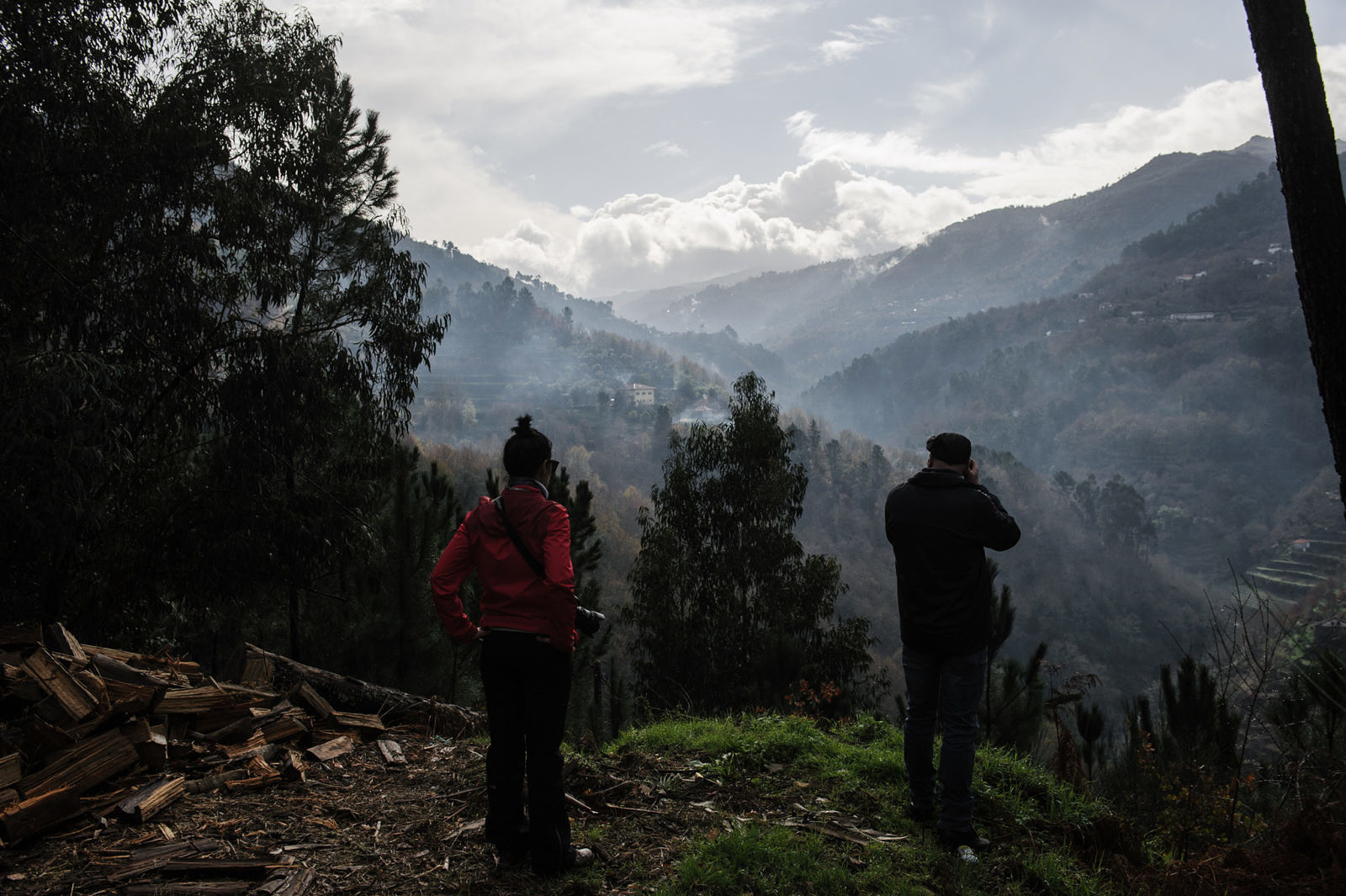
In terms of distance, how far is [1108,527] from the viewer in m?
82.1

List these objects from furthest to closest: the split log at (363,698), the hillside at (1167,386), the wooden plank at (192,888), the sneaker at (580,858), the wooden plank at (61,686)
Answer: the hillside at (1167,386), the split log at (363,698), the wooden plank at (61,686), the sneaker at (580,858), the wooden plank at (192,888)

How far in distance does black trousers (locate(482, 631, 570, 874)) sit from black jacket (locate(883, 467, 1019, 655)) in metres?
1.63

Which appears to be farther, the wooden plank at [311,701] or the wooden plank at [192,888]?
the wooden plank at [311,701]

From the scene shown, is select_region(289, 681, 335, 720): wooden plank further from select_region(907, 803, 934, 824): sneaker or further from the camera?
select_region(907, 803, 934, 824): sneaker

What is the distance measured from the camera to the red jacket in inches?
121

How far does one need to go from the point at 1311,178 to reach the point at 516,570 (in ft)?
12.5

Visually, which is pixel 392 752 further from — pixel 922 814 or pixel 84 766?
pixel 922 814

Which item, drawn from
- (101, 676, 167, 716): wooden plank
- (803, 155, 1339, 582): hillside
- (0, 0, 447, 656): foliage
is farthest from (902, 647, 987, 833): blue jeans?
(803, 155, 1339, 582): hillside

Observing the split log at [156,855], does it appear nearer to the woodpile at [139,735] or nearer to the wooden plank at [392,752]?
the woodpile at [139,735]

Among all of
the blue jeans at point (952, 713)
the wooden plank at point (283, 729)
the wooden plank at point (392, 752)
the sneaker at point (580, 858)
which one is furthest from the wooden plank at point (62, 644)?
the blue jeans at point (952, 713)

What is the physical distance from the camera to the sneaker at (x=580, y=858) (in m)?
3.20

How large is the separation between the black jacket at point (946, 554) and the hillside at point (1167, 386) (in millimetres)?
98281

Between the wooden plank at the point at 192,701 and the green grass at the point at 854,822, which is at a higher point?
the wooden plank at the point at 192,701

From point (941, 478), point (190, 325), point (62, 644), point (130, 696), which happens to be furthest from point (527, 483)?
point (190, 325)
